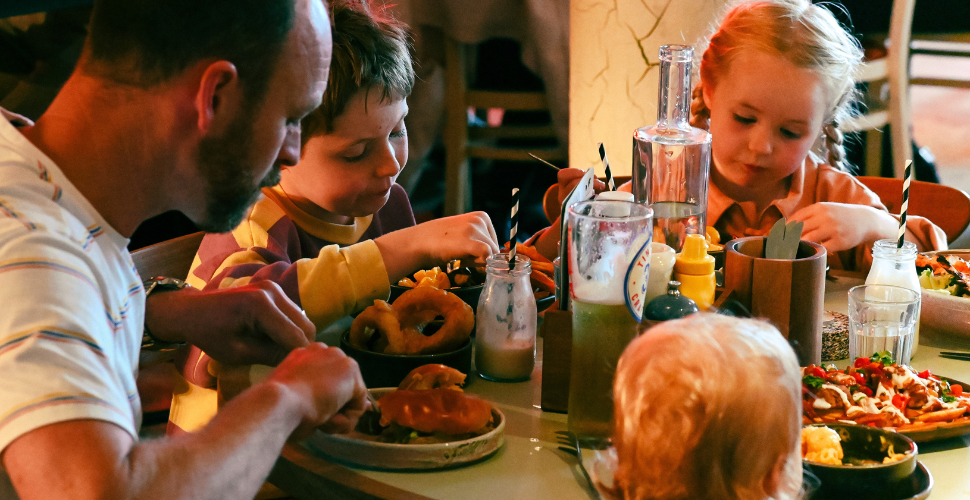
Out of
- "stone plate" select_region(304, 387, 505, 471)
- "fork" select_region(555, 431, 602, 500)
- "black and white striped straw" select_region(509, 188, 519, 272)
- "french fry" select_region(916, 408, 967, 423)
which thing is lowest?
"fork" select_region(555, 431, 602, 500)

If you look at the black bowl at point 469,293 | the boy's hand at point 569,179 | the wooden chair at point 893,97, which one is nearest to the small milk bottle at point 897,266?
the boy's hand at point 569,179

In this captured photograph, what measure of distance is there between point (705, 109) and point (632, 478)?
1716 millimetres

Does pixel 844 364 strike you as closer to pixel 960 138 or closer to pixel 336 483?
pixel 336 483

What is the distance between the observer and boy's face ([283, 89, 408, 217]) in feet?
5.83

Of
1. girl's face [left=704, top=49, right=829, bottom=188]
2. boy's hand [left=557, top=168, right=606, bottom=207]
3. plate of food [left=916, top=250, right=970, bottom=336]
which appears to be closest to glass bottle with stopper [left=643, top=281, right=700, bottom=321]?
plate of food [left=916, top=250, right=970, bottom=336]

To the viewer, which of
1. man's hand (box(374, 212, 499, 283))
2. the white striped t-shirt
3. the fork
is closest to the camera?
the white striped t-shirt

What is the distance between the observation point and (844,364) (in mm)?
1384

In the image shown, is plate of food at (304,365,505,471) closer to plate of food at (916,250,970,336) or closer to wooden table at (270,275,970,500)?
wooden table at (270,275,970,500)

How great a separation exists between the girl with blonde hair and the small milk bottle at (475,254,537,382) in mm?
799

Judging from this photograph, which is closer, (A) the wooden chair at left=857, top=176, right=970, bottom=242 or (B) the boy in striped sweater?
(B) the boy in striped sweater

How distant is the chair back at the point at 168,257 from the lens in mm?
1835

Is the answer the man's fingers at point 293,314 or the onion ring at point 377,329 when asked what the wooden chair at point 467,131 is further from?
the man's fingers at point 293,314

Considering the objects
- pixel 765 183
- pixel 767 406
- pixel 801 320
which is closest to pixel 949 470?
pixel 801 320

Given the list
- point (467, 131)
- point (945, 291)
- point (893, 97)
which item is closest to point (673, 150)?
point (945, 291)
